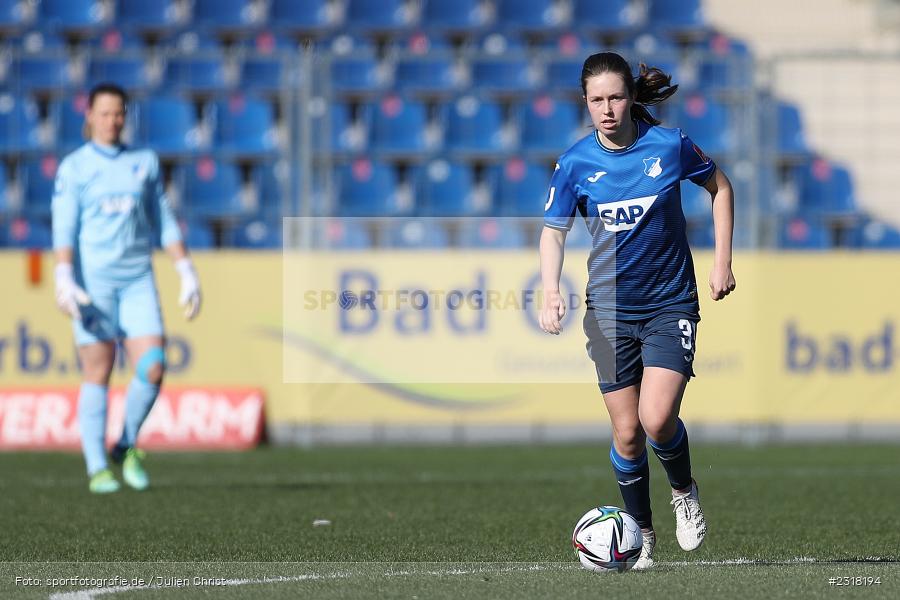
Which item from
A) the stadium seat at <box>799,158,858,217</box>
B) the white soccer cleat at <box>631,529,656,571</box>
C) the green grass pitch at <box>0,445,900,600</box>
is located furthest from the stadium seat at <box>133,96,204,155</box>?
the white soccer cleat at <box>631,529,656,571</box>

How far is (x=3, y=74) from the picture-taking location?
15758mm

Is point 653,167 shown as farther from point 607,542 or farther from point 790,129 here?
point 790,129

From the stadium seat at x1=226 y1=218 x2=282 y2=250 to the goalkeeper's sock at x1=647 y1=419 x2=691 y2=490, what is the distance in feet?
29.1

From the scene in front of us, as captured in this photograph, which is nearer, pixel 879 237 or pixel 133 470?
pixel 133 470

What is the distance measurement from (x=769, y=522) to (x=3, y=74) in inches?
436

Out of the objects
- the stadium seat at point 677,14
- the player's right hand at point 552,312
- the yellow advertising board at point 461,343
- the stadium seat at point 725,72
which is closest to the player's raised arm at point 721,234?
the player's right hand at point 552,312

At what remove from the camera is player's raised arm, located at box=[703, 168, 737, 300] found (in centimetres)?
534

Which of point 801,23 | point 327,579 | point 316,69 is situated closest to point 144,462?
point 316,69

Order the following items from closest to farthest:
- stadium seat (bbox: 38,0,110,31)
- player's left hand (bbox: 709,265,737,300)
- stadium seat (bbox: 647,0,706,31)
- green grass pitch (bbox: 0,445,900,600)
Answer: green grass pitch (bbox: 0,445,900,600)
player's left hand (bbox: 709,265,737,300)
stadium seat (bbox: 38,0,110,31)
stadium seat (bbox: 647,0,706,31)

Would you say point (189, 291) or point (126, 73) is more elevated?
point (126, 73)

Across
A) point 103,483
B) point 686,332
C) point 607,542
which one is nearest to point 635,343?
point 686,332

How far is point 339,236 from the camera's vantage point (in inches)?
504

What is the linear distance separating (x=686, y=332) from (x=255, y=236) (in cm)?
912

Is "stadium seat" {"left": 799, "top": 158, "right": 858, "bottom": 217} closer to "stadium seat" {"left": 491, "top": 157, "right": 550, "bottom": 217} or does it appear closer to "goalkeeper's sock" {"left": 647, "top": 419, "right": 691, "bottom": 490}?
"stadium seat" {"left": 491, "top": 157, "right": 550, "bottom": 217}
